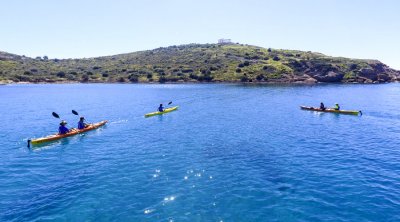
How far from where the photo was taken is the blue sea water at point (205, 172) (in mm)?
20094

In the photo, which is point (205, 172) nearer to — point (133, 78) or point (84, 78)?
point (133, 78)

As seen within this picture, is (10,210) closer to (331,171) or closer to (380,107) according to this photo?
(331,171)

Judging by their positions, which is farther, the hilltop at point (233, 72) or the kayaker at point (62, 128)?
the hilltop at point (233, 72)

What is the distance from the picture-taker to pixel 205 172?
88.2 ft

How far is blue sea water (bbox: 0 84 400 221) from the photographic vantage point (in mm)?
20094

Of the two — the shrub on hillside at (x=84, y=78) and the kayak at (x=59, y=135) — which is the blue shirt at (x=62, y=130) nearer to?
the kayak at (x=59, y=135)

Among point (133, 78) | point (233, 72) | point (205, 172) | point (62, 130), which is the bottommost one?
point (205, 172)

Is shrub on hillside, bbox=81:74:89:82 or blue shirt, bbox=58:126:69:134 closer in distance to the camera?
blue shirt, bbox=58:126:69:134

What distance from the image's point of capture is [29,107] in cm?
6881

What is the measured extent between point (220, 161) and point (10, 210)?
1762 cm

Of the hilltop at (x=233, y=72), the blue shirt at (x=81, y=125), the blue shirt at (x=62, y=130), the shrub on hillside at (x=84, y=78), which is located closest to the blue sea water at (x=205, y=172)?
the blue shirt at (x=62, y=130)

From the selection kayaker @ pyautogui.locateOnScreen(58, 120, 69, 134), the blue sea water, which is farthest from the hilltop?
kayaker @ pyautogui.locateOnScreen(58, 120, 69, 134)

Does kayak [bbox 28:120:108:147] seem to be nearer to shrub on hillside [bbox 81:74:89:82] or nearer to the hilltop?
the hilltop

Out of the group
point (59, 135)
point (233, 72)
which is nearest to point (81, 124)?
point (59, 135)
